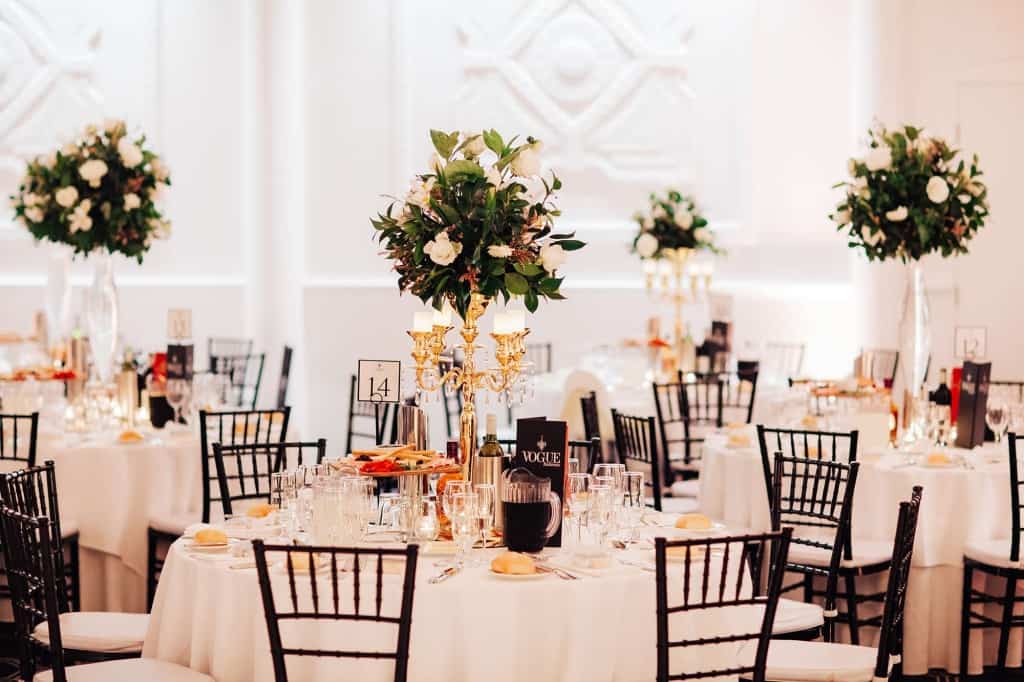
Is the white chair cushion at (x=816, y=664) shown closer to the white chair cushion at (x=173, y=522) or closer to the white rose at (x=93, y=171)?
the white chair cushion at (x=173, y=522)

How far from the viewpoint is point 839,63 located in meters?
10.8

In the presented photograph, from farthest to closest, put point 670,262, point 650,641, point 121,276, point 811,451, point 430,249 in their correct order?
point 121,276, point 670,262, point 811,451, point 430,249, point 650,641

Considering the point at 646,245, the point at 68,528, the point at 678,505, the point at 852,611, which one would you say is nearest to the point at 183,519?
the point at 68,528

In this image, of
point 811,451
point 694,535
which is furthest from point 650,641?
point 811,451

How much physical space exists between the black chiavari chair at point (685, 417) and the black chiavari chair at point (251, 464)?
2109mm

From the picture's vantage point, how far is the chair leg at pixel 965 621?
5.57 metres

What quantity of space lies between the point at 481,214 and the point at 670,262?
5.76 m

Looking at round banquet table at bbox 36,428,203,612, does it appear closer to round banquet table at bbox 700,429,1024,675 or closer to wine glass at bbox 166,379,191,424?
wine glass at bbox 166,379,191,424

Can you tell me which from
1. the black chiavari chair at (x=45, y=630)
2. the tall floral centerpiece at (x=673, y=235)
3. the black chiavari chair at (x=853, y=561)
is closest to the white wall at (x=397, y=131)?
the tall floral centerpiece at (x=673, y=235)

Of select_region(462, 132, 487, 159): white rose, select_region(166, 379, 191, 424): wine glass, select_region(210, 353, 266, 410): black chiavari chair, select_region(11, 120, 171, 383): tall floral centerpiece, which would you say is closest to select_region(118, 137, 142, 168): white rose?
select_region(11, 120, 171, 383): tall floral centerpiece

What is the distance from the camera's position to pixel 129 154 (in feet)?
23.8

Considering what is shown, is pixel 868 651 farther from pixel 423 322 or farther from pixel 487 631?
pixel 423 322

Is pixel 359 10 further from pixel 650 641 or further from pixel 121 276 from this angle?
pixel 650 641

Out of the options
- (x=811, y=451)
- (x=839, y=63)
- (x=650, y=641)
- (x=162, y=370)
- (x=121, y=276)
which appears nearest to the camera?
(x=650, y=641)
